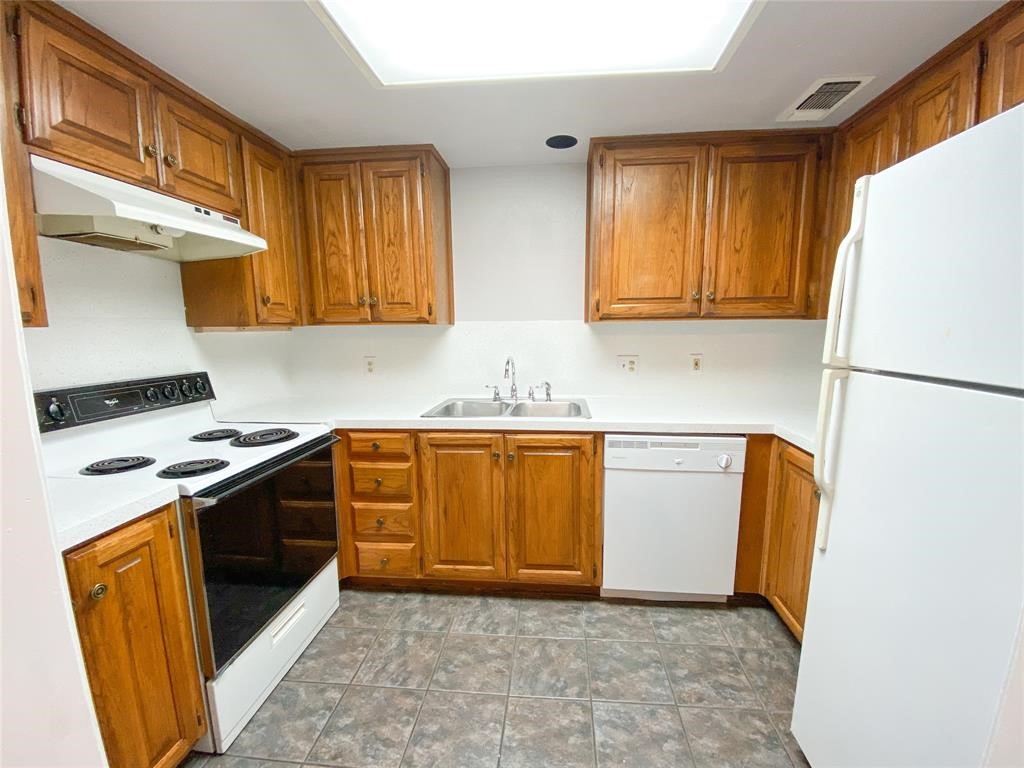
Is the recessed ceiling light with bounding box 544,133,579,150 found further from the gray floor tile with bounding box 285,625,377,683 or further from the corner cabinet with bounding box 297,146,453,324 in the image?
the gray floor tile with bounding box 285,625,377,683

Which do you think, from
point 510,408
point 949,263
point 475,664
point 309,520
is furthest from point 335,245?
point 949,263

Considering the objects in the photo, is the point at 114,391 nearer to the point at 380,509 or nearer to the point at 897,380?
the point at 380,509

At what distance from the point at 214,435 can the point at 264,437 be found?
0.25m

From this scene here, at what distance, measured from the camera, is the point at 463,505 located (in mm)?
2037

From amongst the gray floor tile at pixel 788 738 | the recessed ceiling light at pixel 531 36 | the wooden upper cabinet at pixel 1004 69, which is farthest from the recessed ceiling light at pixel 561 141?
the gray floor tile at pixel 788 738

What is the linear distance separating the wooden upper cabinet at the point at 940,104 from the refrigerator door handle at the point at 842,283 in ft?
2.35

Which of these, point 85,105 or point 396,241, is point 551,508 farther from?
point 85,105

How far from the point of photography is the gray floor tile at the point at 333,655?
1.64 m

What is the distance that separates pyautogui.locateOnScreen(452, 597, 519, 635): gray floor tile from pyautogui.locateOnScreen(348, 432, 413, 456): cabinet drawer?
800 mm

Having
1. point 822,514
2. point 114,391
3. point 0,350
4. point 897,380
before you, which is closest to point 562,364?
point 822,514

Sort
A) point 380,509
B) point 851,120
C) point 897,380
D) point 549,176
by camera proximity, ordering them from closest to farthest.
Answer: point 897,380
point 851,120
point 380,509
point 549,176

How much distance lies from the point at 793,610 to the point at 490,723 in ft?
4.24

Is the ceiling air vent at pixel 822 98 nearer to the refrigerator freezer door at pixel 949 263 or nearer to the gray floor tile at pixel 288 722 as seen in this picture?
the refrigerator freezer door at pixel 949 263

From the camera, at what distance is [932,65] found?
1.43 metres
